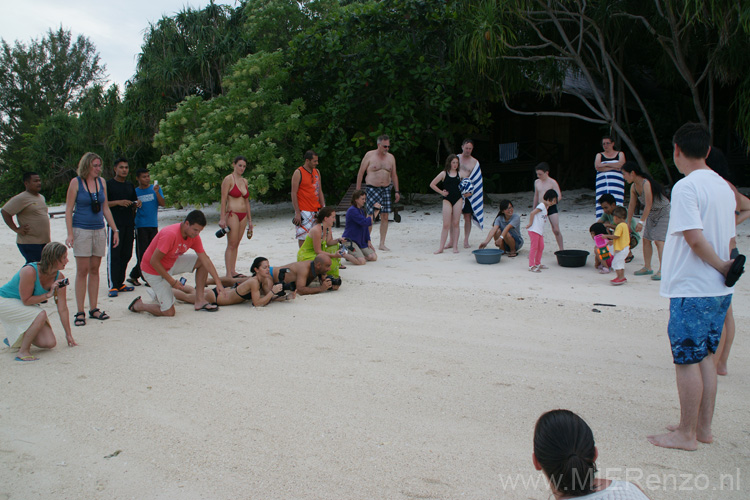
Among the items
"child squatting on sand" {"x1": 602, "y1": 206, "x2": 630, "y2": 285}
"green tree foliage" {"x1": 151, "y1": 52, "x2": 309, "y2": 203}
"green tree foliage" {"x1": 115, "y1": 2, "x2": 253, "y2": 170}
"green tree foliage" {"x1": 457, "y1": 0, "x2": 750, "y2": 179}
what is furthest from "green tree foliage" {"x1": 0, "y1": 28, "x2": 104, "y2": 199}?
"child squatting on sand" {"x1": 602, "y1": 206, "x2": 630, "y2": 285}

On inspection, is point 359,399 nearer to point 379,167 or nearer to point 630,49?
point 379,167

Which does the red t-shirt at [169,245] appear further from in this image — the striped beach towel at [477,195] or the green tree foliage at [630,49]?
the green tree foliage at [630,49]

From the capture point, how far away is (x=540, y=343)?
14.8 feet

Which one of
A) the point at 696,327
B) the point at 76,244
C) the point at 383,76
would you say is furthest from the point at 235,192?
the point at 383,76

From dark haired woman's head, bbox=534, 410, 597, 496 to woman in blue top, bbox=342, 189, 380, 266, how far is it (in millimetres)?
6167

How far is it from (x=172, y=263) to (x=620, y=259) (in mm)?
4796

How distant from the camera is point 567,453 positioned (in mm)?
1708

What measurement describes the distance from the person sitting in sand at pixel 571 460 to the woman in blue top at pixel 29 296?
12.7 ft

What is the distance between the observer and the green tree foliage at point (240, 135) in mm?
12375

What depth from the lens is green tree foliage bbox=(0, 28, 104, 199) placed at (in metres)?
32.2

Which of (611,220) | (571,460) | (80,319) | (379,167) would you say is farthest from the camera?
(379,167)

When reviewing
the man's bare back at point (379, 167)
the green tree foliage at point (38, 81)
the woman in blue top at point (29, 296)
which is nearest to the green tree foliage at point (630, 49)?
the man's bare back at point (379, 167)

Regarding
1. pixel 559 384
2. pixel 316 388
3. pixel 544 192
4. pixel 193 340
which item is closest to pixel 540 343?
pixel 559 384

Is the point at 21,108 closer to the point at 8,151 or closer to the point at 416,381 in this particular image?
the point at 8,151
